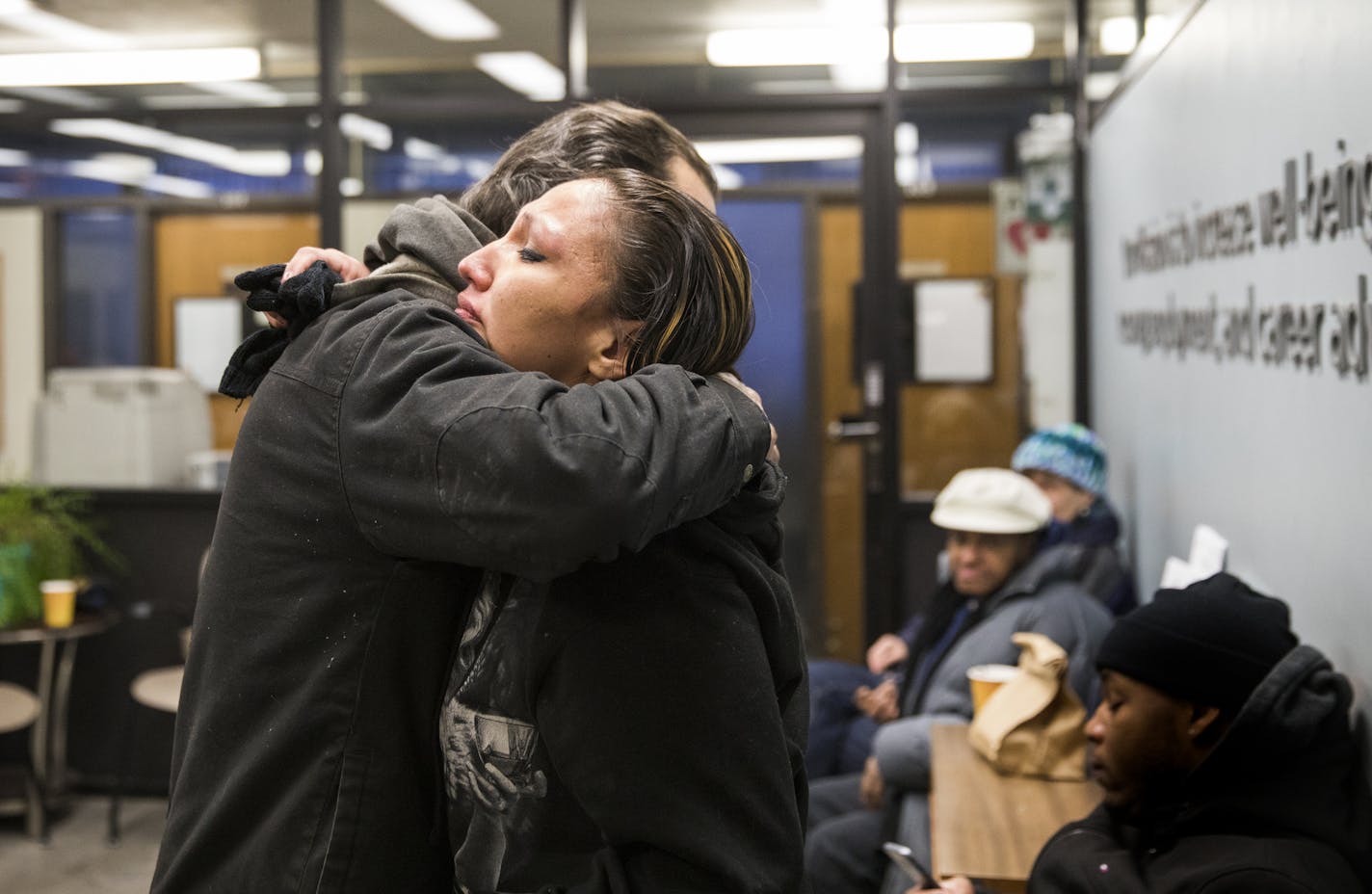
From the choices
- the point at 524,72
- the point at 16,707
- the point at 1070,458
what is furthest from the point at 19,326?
the point at 1070,458

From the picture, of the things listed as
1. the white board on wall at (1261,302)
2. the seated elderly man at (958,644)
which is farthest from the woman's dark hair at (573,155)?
the seated elderly man at (958,644)

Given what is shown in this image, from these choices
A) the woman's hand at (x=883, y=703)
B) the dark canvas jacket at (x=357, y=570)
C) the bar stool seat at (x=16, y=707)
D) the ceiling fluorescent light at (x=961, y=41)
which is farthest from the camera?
the ceiling fluorescent light at (x=961, y=41)

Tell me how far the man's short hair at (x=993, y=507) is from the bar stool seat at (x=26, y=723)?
3014 mm

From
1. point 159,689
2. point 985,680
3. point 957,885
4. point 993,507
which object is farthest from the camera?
point 159,689

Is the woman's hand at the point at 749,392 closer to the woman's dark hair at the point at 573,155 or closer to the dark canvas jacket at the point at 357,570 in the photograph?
the dark canvas jacket at the point at 357,570

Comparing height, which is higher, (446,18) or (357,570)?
(446,18)

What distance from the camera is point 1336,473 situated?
2.12 m

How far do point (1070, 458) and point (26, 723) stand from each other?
343 centimetres

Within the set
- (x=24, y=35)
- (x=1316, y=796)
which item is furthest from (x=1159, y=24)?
(x=24, y=35)

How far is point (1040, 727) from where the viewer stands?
2.67m

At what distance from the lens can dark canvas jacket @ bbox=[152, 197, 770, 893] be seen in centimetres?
100

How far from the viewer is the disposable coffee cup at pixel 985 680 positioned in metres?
2.88

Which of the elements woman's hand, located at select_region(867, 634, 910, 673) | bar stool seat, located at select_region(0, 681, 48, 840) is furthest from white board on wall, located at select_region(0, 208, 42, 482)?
woman's hand, located at select_region(867, 634, 910, 673)

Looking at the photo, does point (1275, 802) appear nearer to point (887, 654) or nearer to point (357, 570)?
point (357, 570)
